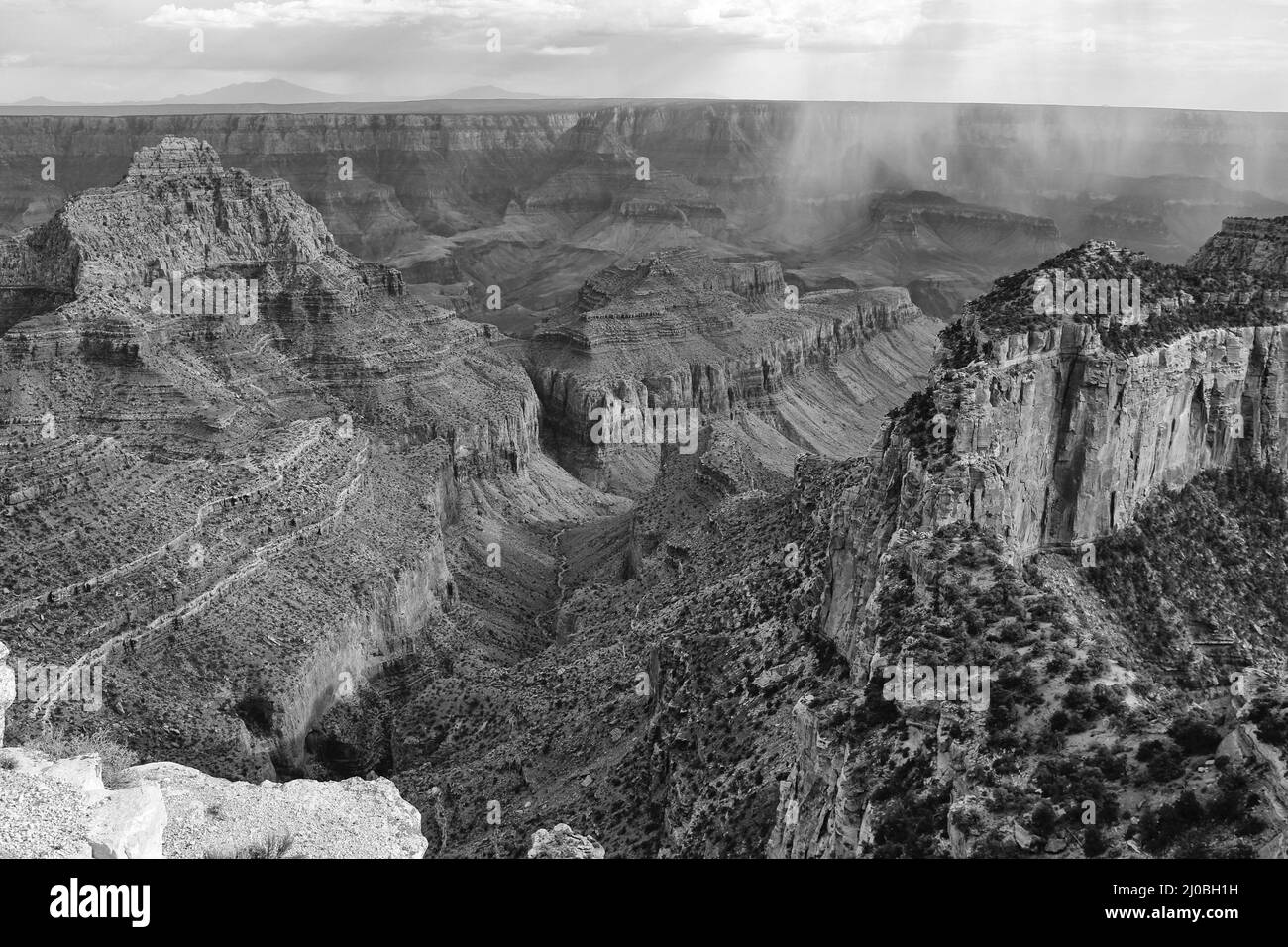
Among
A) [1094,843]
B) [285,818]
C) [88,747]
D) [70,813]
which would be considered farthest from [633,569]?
[1094,843]

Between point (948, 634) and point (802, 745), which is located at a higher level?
point (948, 634)

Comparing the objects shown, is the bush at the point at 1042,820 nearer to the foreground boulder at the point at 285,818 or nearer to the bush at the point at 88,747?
the foreground boulder at the point at 285,818

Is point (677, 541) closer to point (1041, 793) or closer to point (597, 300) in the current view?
point (1041, 793)

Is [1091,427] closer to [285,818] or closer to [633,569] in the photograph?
[285,818]

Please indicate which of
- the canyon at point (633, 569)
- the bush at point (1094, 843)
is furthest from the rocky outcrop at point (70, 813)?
the bush at point (1094, 843)

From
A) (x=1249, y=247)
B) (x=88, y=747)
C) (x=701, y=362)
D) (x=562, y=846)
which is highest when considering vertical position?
(x=1249, y=247)

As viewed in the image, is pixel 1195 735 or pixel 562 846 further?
pixel 562 846
